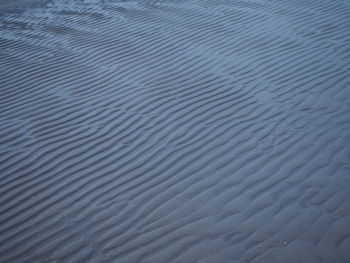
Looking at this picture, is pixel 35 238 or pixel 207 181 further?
pixel 207 181

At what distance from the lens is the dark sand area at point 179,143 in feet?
8.92

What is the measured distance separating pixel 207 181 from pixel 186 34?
446 centimetres

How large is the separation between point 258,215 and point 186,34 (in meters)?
4.97

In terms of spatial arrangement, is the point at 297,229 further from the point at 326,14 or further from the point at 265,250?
the point at 326,14

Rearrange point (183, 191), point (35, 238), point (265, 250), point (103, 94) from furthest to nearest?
point (103, 94)
point (183, 191)
point (35, 238)
point (265, 250)

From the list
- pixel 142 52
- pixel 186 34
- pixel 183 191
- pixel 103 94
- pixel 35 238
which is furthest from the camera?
pixel 186 34

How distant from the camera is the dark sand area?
272 cm

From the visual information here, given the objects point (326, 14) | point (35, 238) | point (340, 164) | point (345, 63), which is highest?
point (326, 14)

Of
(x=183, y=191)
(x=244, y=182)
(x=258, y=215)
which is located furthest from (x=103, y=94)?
(x=258, y=215)

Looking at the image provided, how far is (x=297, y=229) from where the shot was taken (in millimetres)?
2691

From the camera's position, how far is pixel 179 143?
12.7 ft

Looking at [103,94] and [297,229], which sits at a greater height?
[103,94]

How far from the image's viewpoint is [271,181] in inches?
126

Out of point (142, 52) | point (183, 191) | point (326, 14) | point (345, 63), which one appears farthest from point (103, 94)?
point (326, 14)
